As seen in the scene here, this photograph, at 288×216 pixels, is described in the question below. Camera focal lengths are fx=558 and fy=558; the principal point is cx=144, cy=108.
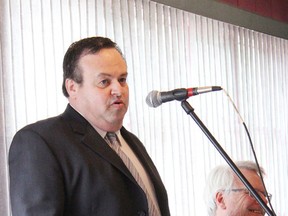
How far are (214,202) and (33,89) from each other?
0.97 metres

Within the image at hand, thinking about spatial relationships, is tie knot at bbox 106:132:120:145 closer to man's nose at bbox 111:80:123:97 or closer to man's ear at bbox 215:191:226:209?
man's nose at bbox 111:80:123:97

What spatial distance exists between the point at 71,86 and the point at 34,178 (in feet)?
1.17

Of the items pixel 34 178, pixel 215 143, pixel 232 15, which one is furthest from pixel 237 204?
pixel 232 15

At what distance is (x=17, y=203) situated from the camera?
1583mm

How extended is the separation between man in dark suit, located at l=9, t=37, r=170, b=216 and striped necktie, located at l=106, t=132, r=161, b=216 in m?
0.01

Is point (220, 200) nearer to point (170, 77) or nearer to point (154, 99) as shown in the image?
point (154, 99)

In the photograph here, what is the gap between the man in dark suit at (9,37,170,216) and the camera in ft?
5.19

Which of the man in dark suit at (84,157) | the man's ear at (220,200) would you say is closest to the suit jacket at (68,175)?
the man in dark suit at (84,157)

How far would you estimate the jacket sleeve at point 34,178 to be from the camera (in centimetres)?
154

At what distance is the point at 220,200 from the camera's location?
2391 millimetres

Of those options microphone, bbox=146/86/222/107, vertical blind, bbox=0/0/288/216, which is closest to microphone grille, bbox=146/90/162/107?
microphone, bbox=146/86/222/107

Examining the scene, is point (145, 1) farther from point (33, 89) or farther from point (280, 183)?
point (280, 183)

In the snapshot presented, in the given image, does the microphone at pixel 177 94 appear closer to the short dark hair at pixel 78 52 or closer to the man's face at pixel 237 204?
the short dark hair at pixel 78 52

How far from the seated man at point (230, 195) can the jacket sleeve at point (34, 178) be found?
3.24 feet
